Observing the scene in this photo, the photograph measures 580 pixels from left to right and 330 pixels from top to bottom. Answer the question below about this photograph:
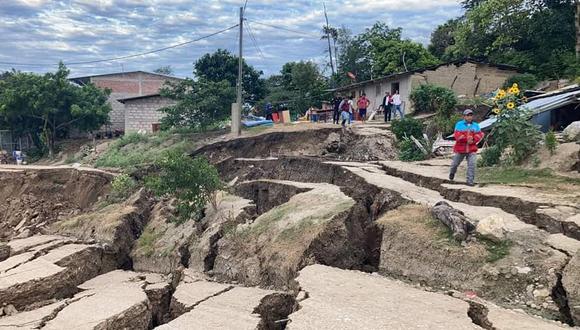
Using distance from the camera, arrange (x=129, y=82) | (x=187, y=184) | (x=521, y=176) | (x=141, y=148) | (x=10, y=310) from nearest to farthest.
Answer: (x=10, y=310), (x=521, y=176), (x=187, y=184), (x=141, y=148), (x=129, y=82)

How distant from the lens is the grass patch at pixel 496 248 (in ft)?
20.5

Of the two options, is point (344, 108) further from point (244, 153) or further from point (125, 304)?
point (125, 304)

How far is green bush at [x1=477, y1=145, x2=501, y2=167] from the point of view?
35.7 feet

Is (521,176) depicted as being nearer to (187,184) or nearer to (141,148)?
(187,184)

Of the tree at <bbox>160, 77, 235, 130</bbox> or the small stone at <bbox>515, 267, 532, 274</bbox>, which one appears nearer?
the small stone at <bbox>515, 267, 532, 274</bbox>

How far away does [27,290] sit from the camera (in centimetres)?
865

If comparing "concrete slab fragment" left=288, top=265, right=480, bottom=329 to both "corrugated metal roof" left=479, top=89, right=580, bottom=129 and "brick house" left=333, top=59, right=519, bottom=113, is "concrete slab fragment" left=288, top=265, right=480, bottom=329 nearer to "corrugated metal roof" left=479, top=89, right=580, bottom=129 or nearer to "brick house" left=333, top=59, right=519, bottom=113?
"corrugated metal roof" left=479, top=89, right=580, bottom=129

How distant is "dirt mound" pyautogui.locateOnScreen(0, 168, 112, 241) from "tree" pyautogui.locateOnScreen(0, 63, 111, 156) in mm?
11063

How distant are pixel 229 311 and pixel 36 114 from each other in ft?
84.5

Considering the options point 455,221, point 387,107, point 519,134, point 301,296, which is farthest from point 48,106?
point 455,221

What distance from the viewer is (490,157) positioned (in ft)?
35.9

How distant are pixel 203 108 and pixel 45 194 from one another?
8205 mm

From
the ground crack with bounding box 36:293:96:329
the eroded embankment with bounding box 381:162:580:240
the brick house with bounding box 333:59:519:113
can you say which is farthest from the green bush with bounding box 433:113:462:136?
the ground crack with bounding box 36:293:96:329

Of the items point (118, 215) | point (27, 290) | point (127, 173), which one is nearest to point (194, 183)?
point (118, 215)
